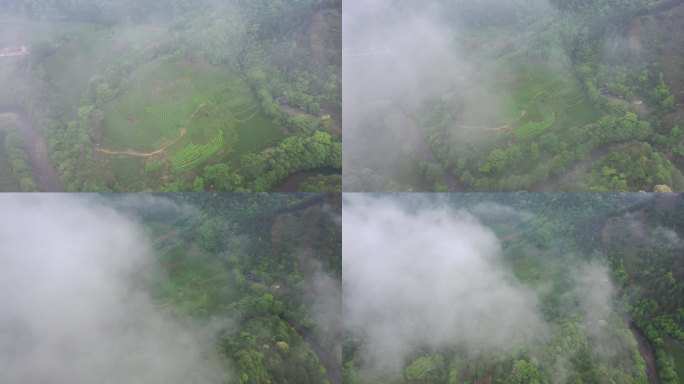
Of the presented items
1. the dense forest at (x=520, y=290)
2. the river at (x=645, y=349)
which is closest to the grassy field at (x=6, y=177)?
the dense forest at (x=520, y=290)

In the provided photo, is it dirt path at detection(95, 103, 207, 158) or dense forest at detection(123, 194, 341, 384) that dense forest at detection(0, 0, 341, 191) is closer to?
dirt path at detection(95, 103, 207, 158)

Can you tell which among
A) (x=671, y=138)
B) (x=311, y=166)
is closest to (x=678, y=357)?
(x=671, y=138)

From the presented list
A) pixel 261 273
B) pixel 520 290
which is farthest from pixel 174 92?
pixel 520 290

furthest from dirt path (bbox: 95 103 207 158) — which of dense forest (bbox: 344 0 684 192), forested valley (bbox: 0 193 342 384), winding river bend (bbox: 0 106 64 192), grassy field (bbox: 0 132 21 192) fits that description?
dense forest (bbox: 344 0 684 192)

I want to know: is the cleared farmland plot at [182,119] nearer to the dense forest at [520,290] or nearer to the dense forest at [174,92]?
the dense forest at [174,92]

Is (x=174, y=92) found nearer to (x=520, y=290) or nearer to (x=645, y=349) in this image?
(x=520, y=290)

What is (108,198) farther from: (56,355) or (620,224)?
(620,224)
